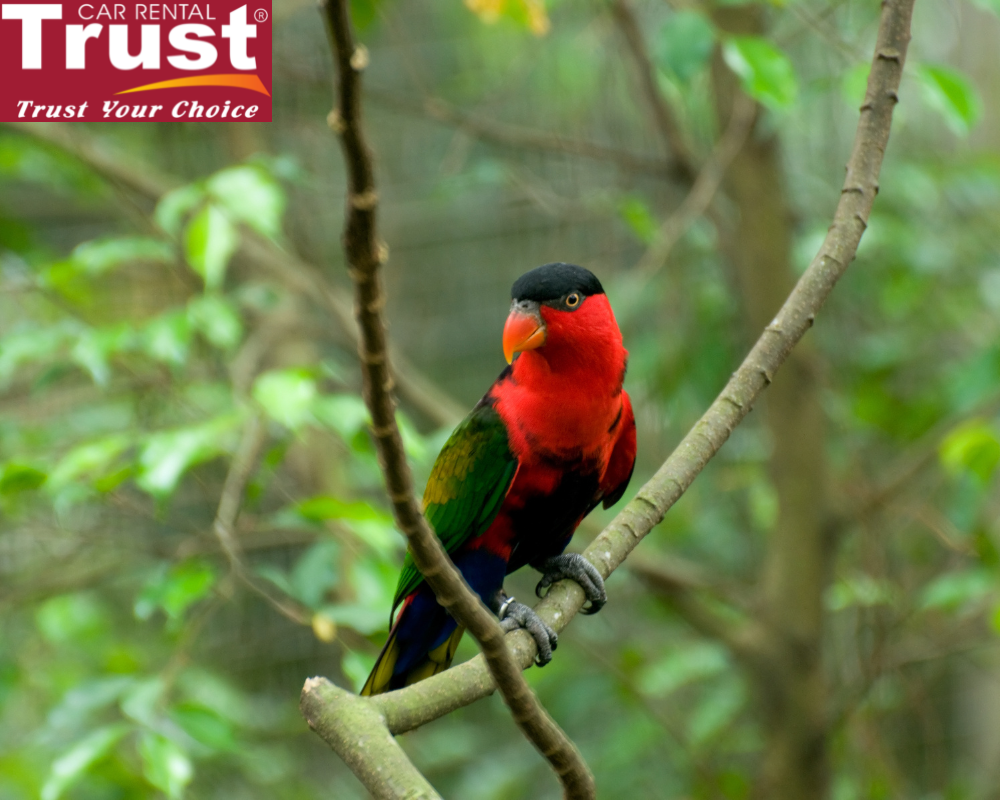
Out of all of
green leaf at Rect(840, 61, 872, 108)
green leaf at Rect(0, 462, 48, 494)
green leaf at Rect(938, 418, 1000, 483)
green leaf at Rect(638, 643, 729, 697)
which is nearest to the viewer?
green leaf at Rect(0, 462, 48, 494)

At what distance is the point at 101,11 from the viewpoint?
2156mm

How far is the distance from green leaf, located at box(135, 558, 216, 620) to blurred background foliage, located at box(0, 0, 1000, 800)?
0.01 metres

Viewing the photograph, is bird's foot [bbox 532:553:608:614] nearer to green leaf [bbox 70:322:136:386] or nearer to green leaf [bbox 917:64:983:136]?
green leaf [bbox 70:322:136:386]

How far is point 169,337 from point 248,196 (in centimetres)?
38

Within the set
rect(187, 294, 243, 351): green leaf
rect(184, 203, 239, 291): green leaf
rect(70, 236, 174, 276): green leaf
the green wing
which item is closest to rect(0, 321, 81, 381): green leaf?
rect(70, 236, 174, 276): green leaf

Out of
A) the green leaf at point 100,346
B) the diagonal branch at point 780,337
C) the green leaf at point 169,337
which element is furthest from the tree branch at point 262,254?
the diagonal branch at point 780,337

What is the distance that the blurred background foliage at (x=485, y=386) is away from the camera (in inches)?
76.4

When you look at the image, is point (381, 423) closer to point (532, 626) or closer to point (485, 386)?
point (532, 626)

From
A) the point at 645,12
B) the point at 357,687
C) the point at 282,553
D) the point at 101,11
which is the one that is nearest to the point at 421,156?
the point at 645,12

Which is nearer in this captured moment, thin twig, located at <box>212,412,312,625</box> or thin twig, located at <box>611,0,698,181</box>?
thin twig, located at <box>212,412,312,625</box>

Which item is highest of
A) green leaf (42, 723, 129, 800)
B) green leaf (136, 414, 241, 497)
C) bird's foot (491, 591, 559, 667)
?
green leaf (136, 414, 241, 497)

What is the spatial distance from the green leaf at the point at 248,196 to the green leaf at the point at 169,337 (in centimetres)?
29

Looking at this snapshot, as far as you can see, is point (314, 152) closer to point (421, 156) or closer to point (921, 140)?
point (421, 156)

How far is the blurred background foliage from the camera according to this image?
76.4 inches
